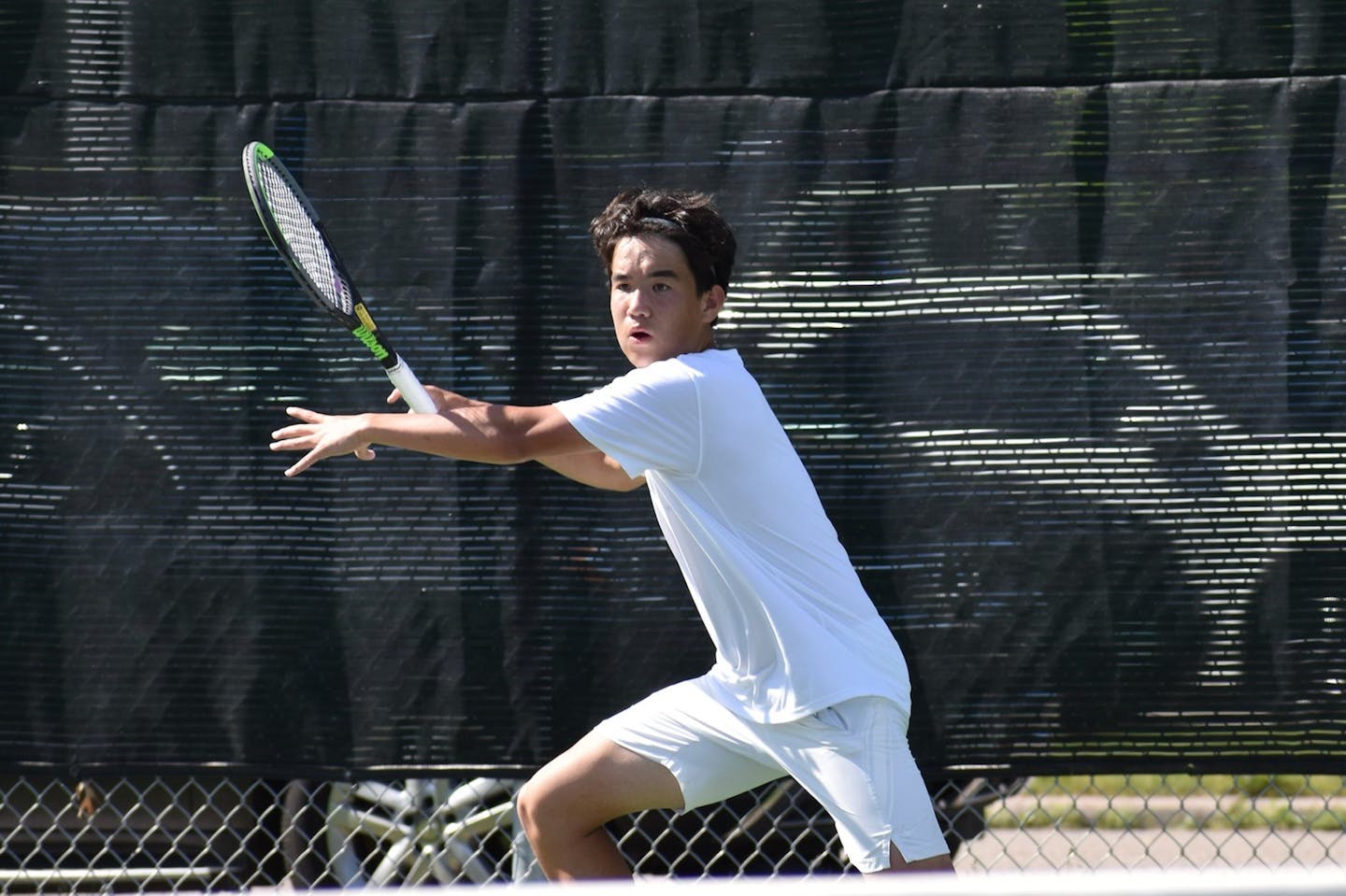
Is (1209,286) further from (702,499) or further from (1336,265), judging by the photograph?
(702,499)

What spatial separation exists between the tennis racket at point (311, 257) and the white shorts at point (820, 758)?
0.72m

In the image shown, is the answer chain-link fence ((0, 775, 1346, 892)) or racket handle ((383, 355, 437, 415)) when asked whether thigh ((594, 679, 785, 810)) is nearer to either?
racket handle ((383, 355, 437, 415))

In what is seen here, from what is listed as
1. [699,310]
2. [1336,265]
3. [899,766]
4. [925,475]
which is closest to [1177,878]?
[899,766]

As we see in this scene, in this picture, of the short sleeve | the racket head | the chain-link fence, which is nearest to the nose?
the short sleeve

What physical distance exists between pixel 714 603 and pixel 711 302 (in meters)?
0.58

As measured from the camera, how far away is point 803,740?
9.45ft

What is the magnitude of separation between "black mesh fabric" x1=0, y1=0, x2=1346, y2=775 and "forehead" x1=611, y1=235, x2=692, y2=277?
714 mm

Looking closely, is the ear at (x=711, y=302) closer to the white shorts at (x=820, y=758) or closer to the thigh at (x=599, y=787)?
the white shorts at (x=820, y=758)

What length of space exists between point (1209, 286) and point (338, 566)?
6.91 feet

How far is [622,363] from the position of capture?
3.82 m

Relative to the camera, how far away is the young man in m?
2.80

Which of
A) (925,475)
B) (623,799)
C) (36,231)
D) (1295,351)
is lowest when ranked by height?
(623,799)

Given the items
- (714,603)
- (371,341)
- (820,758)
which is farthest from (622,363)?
(820,758)

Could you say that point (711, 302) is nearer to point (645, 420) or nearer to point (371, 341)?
point (645, 420)
